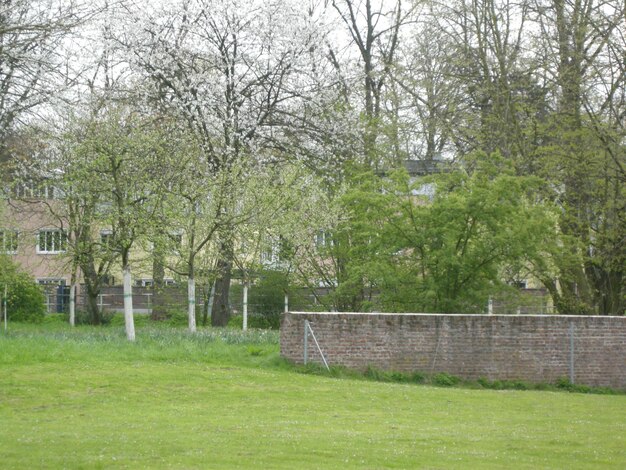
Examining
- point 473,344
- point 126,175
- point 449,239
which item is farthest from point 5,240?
point 473,344

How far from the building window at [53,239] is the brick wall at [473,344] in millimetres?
14154

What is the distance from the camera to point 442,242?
24656 mm

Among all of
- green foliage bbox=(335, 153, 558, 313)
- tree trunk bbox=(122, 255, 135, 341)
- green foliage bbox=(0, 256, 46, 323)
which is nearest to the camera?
tree trunk bbox=(122, 255, 135, 341)

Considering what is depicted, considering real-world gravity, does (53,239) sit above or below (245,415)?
above

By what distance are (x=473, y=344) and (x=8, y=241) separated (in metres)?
18.1

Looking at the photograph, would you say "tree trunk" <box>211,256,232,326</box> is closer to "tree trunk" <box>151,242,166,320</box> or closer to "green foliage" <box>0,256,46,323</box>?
"tree trunk" <box>151,242,166,320</box>

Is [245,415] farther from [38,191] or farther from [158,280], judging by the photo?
[158,280]

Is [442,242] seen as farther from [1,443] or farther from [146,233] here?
[1,443]

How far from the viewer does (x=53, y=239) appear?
34.2 meters

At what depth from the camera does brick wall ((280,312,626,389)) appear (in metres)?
21.9

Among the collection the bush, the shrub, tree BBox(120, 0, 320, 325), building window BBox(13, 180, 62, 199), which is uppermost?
Result: tree BBox(120, 0, 320, 325)

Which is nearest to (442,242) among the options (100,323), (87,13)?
(87,13)

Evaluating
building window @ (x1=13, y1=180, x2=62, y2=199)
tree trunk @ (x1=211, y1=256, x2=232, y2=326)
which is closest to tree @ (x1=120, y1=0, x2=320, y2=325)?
tree trunk @ (x1=211, y1=256, x2=232, y2=326)

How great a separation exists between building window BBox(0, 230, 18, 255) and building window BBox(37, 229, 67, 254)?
104 centimetres
